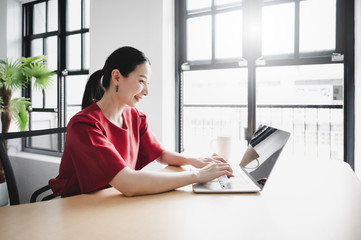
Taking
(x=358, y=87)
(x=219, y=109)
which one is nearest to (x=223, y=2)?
(x=358, y=87)

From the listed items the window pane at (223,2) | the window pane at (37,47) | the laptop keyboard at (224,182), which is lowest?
the laptop keyboard at (224,182)

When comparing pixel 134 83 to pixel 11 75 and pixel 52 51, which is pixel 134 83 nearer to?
pixel 11 75

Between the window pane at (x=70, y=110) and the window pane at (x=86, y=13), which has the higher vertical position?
the window pane at (x=86, y=13)

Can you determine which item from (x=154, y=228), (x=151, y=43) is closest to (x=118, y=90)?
(x=154, y=228)

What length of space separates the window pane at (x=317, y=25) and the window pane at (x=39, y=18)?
3.23m

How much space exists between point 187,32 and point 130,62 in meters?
1.47

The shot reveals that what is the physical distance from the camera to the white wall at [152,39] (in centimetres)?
221

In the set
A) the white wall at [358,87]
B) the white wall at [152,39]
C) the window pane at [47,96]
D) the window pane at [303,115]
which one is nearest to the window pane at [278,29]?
the white wall at [358,87]

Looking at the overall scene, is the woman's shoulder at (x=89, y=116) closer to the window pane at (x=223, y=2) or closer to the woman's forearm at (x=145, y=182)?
the woman's forearm at (x=145, y=182)

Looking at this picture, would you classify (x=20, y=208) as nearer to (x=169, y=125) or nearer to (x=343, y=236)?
(x=343, y=236)

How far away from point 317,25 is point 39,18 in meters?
3.46

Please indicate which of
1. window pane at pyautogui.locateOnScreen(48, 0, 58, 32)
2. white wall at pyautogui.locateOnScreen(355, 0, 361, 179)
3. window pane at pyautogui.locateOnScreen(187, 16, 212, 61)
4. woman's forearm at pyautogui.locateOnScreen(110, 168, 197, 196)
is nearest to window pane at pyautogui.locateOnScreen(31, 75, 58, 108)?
window pane at pyautogui.locateOnScreen(48, 0, 58, 32)

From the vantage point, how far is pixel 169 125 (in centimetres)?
236

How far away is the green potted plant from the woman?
201 cm
